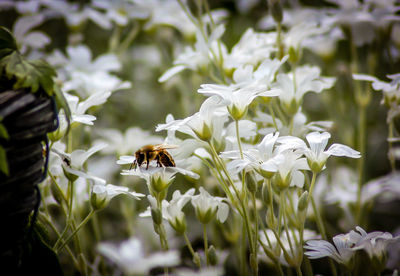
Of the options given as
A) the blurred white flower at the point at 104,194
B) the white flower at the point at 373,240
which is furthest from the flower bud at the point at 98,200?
the white flower at the point at 373,240

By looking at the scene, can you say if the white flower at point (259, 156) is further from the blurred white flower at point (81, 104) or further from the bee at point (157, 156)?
the blurred white flower at point (81, 104)

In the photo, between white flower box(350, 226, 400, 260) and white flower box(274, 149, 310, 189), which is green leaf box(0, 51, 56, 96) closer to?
white flower box(274, 149, 310, 189)

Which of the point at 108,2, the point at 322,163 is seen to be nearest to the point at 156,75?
the point at 108,2

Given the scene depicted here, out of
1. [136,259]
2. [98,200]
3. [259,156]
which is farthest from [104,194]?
[259,156]

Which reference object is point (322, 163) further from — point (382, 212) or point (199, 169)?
point (382, 212)

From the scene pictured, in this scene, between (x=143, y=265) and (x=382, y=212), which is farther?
(x=382, y=212)

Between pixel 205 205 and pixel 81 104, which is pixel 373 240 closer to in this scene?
pixel 205 205

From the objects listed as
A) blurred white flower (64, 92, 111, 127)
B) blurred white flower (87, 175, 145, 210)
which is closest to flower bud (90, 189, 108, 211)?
blurred white flower (87, 175, 145, 210)

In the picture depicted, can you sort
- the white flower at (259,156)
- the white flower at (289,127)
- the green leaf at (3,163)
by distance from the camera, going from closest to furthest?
1. the green leaf at (3,163)
2. the white flower at (259,156)
3. the white flower at (289,127)

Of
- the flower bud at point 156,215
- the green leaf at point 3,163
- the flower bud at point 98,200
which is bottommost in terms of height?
the flower bud at point 156,215
